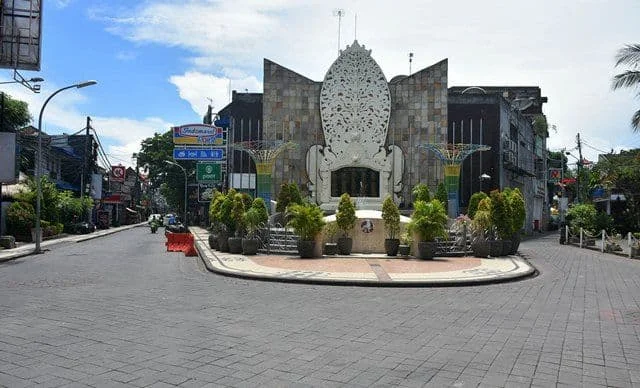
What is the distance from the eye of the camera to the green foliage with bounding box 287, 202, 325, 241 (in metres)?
19.3

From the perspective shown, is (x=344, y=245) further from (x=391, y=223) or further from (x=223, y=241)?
(x=223, y=241)

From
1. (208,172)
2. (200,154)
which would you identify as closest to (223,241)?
(200,154)

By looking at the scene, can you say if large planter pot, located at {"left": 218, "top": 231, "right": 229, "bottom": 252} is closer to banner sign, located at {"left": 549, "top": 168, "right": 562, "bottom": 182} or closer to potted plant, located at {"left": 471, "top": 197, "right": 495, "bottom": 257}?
potted plant, located at {"left": 471, "top": 197, "right": 495, "bottom": 257}

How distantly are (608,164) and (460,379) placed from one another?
42.6 m

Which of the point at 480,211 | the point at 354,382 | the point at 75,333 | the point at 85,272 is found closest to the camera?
the point at 354,382

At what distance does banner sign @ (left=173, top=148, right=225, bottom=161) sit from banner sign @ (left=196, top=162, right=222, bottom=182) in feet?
3.17

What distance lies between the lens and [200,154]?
40.6 meters

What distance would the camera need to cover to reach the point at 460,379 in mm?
5590

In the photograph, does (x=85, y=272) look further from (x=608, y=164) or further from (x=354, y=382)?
(x=608, y=164)

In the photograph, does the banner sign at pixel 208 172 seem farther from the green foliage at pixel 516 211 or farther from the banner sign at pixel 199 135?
the green foliage at pixel 516 211

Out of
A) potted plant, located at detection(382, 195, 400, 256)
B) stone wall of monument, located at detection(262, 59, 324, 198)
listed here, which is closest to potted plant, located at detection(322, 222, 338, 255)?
potted plant, located at detection(382, 195, 400, 256)

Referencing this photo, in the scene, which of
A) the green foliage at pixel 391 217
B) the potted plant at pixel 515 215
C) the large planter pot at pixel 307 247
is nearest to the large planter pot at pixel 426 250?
the green foliage at pixel 391 217

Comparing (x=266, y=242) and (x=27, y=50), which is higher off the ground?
(x=27, y=50)

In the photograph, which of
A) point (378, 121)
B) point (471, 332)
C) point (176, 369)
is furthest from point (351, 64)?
point (176, 369)
